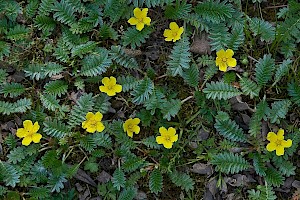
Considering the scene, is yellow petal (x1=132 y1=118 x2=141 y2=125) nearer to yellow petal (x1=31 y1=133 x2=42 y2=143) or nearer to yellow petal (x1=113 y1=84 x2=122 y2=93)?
yellow petal (x1=113 y1=84 x2=122 y2=93)

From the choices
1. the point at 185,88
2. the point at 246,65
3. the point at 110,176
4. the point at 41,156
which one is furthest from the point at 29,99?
the point at 246,65

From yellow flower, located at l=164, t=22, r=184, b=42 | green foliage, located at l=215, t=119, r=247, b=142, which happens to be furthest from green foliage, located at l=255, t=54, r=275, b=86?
yellow flower, located at l=164, t=22, r=184, b=42

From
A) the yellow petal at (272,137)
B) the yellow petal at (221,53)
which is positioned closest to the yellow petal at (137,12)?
the yellow petal at (221,53)

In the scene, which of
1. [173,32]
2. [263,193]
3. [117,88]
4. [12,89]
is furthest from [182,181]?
[12,89]

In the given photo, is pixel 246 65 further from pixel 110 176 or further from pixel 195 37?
pixel 110 176

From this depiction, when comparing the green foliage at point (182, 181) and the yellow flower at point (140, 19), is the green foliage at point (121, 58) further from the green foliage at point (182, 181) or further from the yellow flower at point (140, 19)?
the green foliage at point (182, 181)

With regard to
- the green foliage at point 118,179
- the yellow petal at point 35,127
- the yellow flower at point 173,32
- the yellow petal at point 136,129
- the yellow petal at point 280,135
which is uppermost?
the yellow flower at point 173,32
